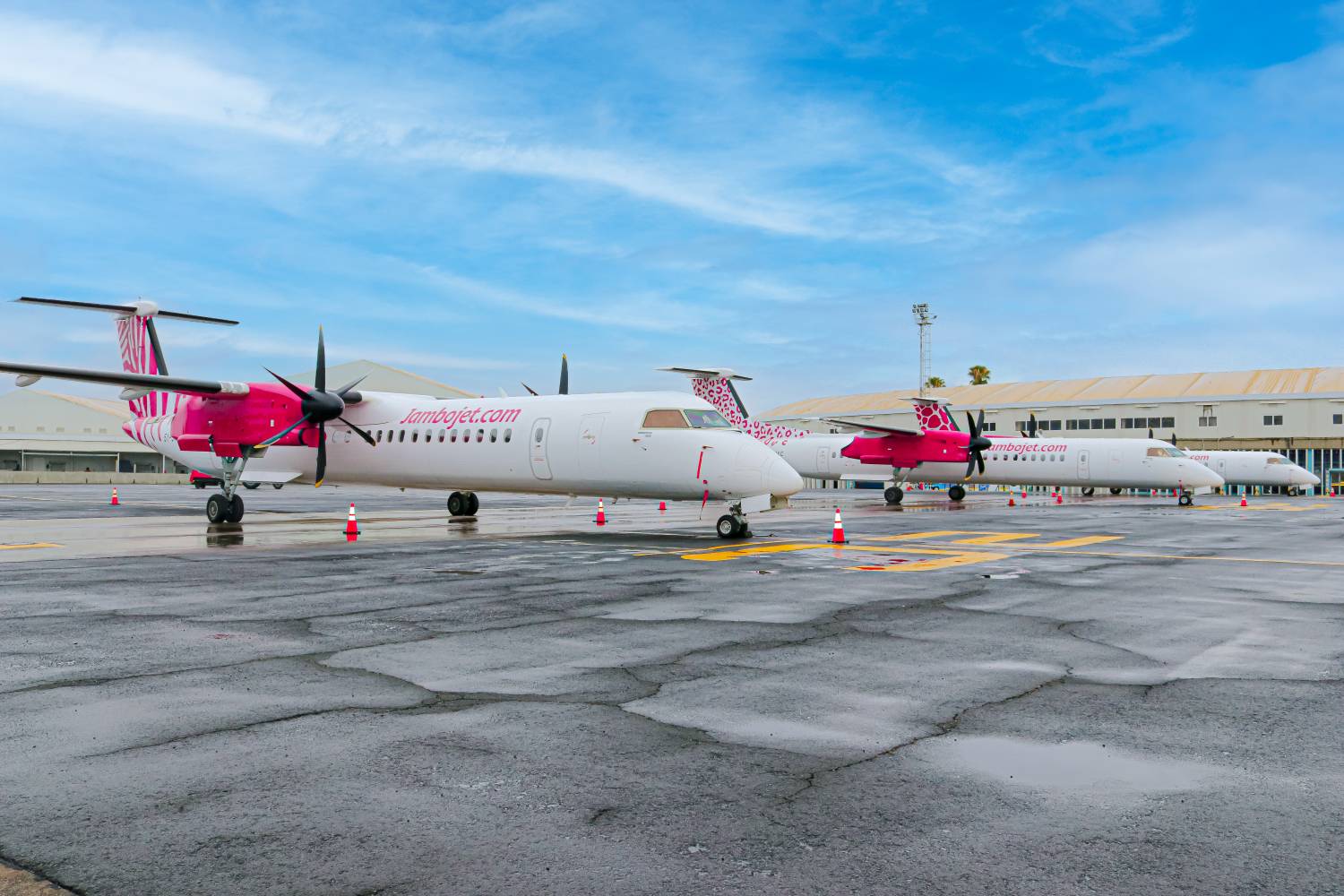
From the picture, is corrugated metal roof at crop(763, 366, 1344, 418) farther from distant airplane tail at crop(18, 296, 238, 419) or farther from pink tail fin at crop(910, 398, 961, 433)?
distant airplane tail at crop(18, 296, 238, 419)

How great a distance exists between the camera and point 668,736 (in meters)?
5.31

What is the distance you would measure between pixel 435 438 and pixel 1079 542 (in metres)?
15.2

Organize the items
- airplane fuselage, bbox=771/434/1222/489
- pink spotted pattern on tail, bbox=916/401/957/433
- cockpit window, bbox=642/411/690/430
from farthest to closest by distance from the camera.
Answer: pink spotted pattern on tail, bbox=916/401/957/433, airplane fuselage, bbox=771/434/1222/489, cockpit window, bbox=642/411/690/430

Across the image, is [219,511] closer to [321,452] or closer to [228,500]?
[228,500]

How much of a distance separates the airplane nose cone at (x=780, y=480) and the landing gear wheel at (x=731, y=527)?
Result: 106 cm

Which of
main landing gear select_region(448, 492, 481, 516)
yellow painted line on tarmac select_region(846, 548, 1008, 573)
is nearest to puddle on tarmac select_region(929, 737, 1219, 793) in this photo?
yellow painted line on tarmac select_region(846, 548, 1008, 573)

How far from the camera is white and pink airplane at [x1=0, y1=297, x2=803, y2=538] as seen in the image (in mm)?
19094

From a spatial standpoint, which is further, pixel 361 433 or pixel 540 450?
pixel 361 433

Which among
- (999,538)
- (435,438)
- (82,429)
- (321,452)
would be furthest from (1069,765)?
(82,429)

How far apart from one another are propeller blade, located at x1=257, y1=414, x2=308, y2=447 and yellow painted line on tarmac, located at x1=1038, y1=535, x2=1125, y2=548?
1713cm

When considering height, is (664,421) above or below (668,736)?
above

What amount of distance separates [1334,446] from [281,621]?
79720 millimetres

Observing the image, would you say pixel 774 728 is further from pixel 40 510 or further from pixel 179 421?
pixel 40 510

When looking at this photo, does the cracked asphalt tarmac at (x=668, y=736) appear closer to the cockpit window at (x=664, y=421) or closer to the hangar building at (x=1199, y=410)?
the cockpit window at (x=664, y=421)
